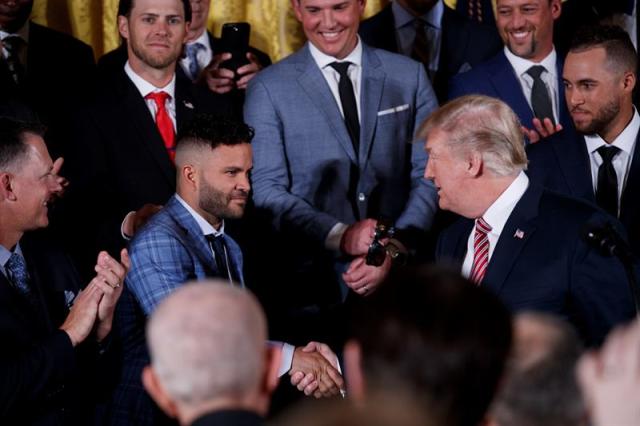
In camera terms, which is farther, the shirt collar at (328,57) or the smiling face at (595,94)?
the shirt collar at (328,57)

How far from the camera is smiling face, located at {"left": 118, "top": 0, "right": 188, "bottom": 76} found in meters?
4.32

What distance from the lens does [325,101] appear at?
4.40m

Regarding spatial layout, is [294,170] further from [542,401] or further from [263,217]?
[542,401]

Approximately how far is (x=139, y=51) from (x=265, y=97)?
47cm

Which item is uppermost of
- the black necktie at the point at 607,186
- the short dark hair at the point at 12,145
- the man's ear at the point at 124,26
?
the man's ear at the point at 124,26

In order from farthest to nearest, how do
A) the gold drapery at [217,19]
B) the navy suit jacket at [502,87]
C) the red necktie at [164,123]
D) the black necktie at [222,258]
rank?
the gold drapery at [217,19], the navy suit jacket at [502,87], the red necktie at [164,123], the black necktie at [222,258]

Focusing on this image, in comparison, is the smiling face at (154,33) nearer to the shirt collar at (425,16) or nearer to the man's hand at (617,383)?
the shirt collar at (425,16)

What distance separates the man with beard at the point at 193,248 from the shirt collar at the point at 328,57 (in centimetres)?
66

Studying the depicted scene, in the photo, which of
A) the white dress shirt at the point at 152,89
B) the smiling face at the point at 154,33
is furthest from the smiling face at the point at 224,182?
the smiling face at the point at 154,33

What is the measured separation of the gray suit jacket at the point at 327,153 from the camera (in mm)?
4324

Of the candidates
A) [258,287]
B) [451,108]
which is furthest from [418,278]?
[258,287]

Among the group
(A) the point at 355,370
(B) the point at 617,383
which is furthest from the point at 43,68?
(B) the point at 617,383

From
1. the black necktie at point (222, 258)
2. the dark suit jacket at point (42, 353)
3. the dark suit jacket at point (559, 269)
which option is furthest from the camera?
the black necktie at point (222, 258)

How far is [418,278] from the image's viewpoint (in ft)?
6.21
